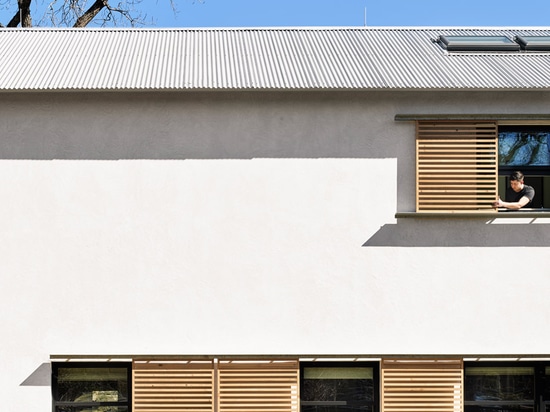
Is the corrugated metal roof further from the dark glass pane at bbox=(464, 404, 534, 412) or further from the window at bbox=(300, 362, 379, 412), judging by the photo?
the dark glass pane at bbox=(464, 404, 534, 412)

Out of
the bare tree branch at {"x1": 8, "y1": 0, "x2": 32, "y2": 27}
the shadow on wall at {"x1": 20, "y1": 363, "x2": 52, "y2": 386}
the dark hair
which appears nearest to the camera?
the shadow on wall at {"x1": 20, "y1": 363, "x2": 52, "y2": 386}

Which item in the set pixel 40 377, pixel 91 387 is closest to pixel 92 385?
pixel 91 387

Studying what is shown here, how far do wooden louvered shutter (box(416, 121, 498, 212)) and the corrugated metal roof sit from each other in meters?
0.53

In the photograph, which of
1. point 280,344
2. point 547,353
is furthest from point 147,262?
point 547,353

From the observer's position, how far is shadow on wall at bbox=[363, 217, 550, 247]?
8.29 metres

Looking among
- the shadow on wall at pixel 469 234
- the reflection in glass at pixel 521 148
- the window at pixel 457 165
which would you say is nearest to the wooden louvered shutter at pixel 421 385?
the shadow on wall at pixel 469 234

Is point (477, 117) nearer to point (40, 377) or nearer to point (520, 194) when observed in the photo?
point (520, 194)

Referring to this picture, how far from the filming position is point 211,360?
820 centimetres

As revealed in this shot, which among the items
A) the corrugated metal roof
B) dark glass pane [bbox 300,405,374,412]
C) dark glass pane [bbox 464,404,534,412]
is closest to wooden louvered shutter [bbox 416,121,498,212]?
the corrugated metal roof

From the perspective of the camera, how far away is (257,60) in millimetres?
9219

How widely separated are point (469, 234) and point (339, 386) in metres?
2.33

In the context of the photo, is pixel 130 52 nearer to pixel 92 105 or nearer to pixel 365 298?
pixel 92 105

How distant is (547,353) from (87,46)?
706 cm

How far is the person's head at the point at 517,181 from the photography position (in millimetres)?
8398
